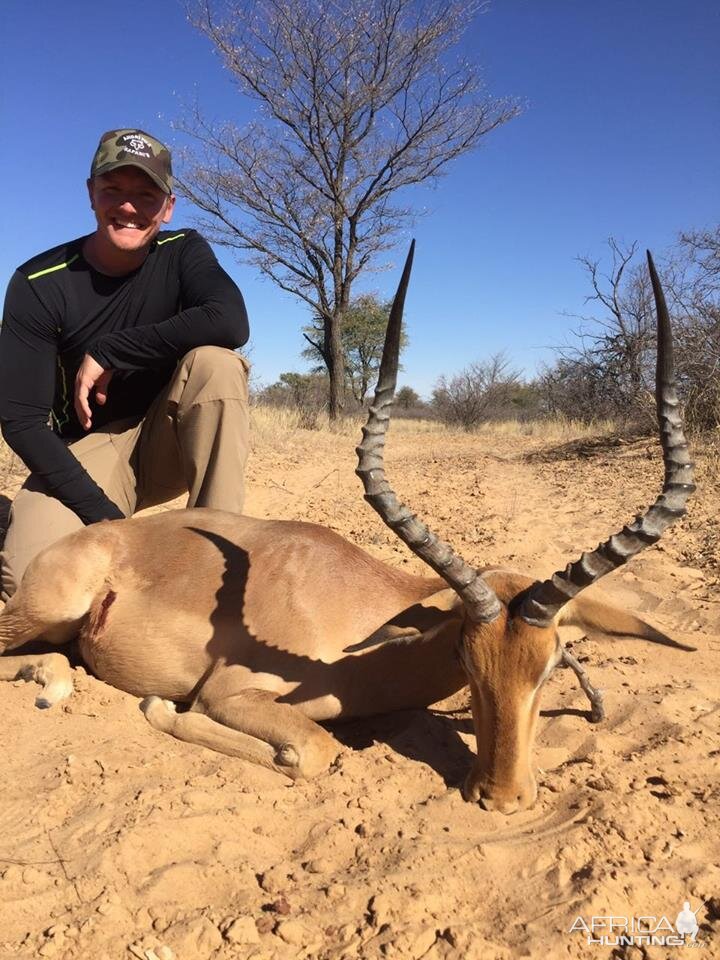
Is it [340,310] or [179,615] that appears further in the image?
[340,310]

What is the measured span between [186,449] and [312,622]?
6.16ft

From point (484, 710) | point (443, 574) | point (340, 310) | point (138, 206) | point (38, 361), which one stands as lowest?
point (484, 710)

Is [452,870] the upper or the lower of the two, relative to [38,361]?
lower

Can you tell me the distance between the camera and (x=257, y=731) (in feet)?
10.9

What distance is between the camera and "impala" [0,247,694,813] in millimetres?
2816

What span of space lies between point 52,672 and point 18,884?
1.67 meters

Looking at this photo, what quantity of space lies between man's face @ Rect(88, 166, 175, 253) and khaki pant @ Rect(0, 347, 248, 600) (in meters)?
0.84

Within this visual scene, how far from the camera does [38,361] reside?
480cm

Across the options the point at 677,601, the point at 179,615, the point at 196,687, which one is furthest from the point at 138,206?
the point at 677,601

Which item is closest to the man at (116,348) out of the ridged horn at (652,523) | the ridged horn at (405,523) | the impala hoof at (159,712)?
the impala hoof at (159,712)

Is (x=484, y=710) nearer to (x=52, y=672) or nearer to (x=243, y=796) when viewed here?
(x=243, y=796)

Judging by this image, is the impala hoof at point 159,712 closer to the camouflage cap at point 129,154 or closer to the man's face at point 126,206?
the man's face at point 126,206

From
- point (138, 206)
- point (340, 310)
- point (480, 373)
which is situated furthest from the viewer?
point (480, 373)

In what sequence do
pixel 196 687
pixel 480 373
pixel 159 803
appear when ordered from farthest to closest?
pixel 480 373 → pixel 196 687 → pixel 159 803
